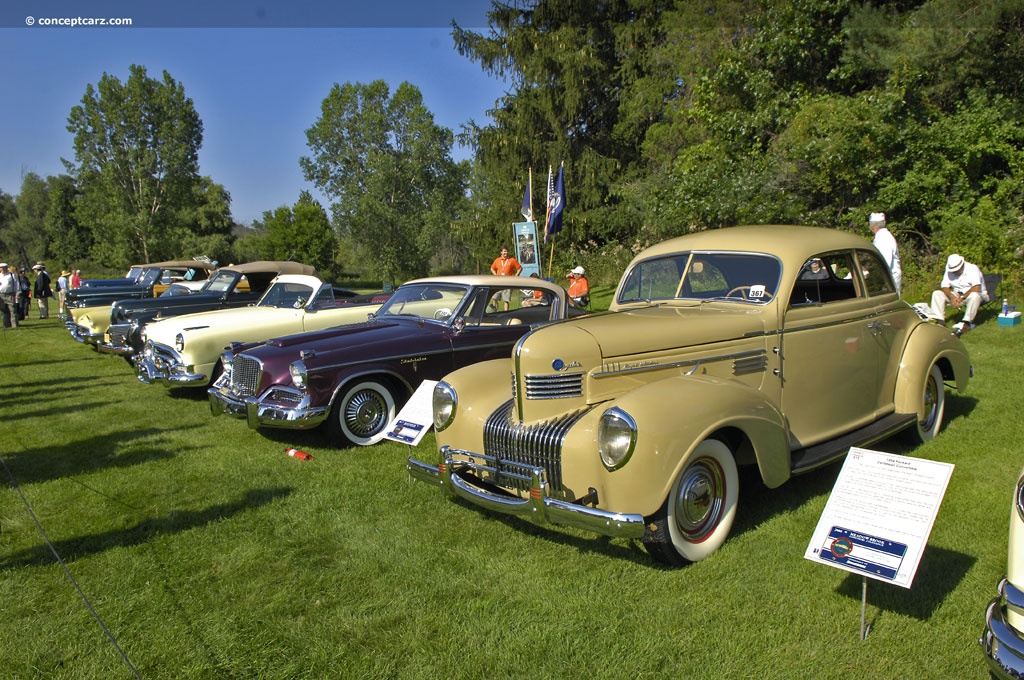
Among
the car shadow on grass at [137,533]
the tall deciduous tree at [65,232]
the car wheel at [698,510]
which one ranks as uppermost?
the tall deciduous tree at [65,232]

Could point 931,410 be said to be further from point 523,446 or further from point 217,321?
point 217,321

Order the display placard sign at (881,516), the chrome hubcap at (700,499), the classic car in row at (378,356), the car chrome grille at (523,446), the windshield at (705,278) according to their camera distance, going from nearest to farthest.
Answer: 1. the display placard sign at (881,516)
2. the chrome hubcap at (700,499)
3. the car chrome grille at (523,446)
4. the windshield at (705,278)
5. the classic car in row at (378,356)

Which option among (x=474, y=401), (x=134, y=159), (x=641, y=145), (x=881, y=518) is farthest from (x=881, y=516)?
(x=134, y=159)

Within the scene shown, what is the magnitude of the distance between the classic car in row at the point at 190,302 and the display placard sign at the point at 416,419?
6.07 meters

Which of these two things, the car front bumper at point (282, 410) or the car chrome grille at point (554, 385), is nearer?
the car chrome grille at point (554, 385)

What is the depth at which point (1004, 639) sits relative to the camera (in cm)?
221

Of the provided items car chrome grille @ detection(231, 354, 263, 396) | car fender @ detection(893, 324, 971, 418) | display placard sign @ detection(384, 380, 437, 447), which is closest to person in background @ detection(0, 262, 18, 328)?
car chrome grille @ detection(231, 354, 263, 396)

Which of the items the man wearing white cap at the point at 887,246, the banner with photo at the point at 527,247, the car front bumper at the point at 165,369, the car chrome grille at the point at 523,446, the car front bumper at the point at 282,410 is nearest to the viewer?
the car chrome grille at the point at 523,446

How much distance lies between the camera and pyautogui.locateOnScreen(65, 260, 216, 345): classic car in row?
1298 centimetres

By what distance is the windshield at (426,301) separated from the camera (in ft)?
23.4

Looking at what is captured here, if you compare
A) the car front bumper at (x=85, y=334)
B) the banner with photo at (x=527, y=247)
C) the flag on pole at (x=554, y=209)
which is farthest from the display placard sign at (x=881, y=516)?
the car front bumper at (x=85, y=334)

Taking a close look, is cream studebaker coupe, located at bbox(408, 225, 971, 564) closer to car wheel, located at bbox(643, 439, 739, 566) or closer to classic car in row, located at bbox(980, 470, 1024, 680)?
car wheel, located at bbox(643, 439, 739, 566)

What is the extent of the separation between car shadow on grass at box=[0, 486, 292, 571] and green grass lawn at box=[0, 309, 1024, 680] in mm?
19

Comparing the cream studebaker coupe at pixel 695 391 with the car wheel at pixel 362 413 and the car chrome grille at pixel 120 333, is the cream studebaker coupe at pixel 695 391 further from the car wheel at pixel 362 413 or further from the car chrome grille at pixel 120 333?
the car chrome grille at pixel 120 333
